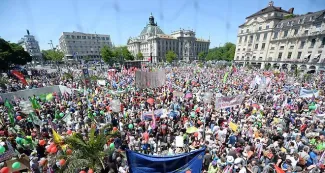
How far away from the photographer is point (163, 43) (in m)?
87.3

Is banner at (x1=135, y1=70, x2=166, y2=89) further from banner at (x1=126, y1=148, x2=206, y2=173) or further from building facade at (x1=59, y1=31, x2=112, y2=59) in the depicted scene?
building facade at (x1=59, y1=31, x2=112, y2=59)

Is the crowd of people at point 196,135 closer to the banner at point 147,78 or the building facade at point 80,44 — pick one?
the banner at point 147,78

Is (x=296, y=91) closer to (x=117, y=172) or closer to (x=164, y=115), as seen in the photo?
(x=164, y=115)

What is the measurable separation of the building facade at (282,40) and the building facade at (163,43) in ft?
120

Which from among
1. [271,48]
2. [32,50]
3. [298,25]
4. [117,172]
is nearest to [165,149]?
[117,172]

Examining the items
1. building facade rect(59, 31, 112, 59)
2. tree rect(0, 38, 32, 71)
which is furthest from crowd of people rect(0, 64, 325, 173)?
building facade rect(59, 31, 112, 59)

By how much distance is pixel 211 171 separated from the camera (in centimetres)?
607

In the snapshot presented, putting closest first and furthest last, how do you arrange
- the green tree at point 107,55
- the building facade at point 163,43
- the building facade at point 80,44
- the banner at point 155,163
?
the banner at point 155,163
the green tree at point 107,55
the building facade at point 80,44
the building facade at point 163,43

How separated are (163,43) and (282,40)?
54855 millimetres

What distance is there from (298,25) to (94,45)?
95625 millimetres

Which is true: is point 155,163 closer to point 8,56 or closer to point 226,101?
point 226,101

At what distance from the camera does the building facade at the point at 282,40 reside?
3719 centimetres

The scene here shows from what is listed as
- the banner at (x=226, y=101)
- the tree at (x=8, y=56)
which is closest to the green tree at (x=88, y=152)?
the banner at (x=226, y=101)

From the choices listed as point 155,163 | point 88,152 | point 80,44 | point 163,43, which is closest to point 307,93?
point 155,163
